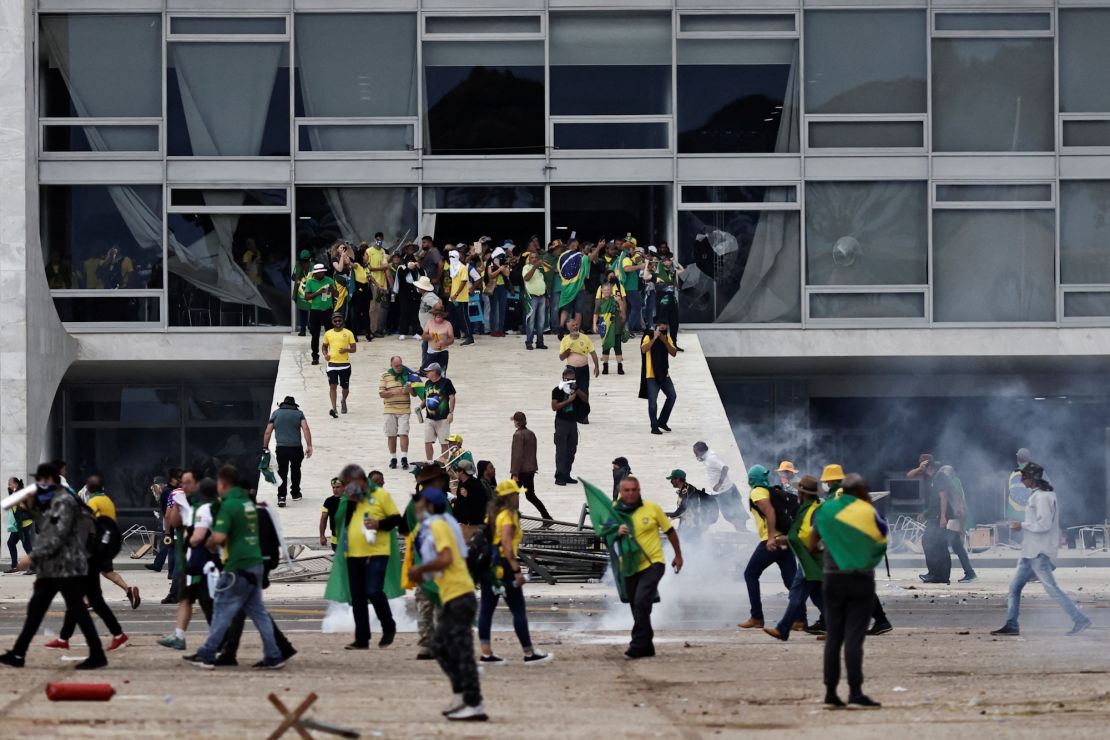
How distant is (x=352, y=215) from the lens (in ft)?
109

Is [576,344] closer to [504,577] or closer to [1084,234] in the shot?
[1084,234]

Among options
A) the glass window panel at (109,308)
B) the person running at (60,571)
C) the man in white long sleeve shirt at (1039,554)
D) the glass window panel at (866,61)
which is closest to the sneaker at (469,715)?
the person running at (60,571)

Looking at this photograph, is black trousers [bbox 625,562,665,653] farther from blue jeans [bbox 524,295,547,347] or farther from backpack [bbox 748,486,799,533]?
blue jeans [bbox 524,295,547,347]

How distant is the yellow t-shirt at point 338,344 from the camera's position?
26719 millimetres

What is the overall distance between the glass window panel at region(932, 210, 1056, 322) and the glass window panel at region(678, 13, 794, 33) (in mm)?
4353

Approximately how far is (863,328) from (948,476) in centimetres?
1142

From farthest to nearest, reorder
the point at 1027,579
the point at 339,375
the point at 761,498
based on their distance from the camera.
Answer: the point at 339,375, the point at 761,498, the point at 1027,579

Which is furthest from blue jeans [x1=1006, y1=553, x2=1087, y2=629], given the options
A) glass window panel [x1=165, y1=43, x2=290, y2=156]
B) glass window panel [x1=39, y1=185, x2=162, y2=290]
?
glass window panel [x1=39, y1=185, x2=162, y2=290]

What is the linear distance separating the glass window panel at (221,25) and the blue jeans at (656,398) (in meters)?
10.7

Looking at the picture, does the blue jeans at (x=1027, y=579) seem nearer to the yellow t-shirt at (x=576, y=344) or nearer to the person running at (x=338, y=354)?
the yellow t-shirt at (x=576, y=344)

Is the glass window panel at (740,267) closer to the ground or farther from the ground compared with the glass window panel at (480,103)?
closer to the ground

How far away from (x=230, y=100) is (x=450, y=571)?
897 inches

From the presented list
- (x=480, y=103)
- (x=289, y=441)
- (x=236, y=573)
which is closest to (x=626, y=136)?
(x=480, y=103)

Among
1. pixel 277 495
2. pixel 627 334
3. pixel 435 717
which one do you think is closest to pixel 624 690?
pixel 435 717
